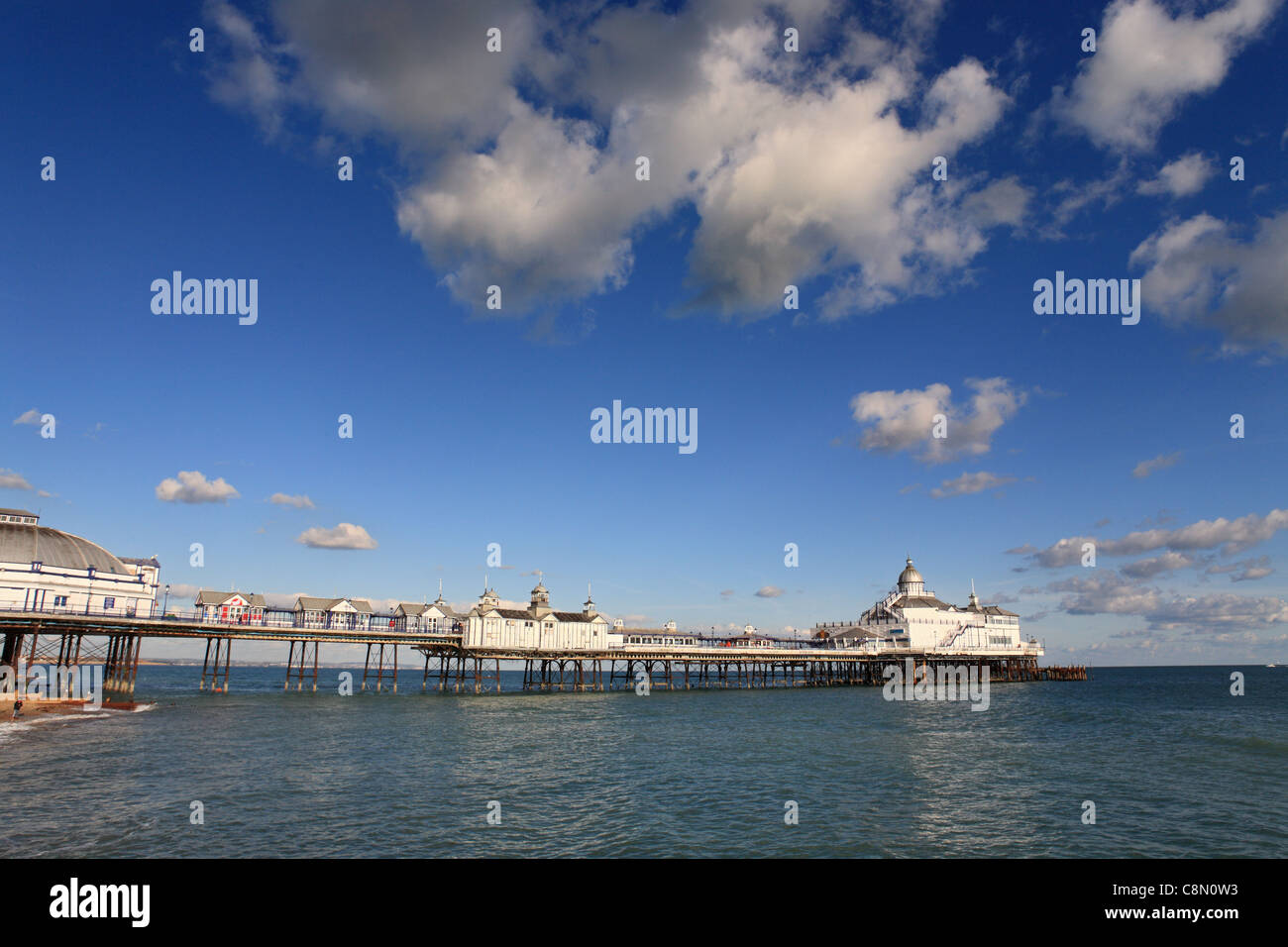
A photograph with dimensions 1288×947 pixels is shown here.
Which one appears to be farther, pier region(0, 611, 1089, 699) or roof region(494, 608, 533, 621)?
roof region(494, 608, 533, 621)

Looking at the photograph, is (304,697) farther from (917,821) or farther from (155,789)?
(917,821)

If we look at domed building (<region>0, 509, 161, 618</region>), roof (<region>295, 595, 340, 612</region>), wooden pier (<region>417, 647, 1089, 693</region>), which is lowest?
wooden pier (<region>417, 647, 1089, 693</region>)

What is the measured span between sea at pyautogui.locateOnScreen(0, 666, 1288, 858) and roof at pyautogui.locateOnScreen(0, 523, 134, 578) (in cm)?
1546

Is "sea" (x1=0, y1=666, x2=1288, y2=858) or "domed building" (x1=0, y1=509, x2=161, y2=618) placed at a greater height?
"domed building" (x1=0, y1=509, x2=161, y2=618)

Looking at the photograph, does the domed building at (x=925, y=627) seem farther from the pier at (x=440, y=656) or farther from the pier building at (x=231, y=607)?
the pier building at (x=231, y=607)

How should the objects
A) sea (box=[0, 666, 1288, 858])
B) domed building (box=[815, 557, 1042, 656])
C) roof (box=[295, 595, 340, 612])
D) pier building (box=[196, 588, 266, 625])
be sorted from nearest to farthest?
sea (box=[0, 666, 1288, 858]) → pier building (box=[196, 588, 266, 625]) → roof (box=[295, 595, 340, 612]) → domed building (box=[815, 557, 1042, 656])

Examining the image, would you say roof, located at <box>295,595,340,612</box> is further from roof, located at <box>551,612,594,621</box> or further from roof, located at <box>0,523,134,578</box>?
roof, located at <box>551,612,594,621</box>

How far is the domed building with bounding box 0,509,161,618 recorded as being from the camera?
53344mm

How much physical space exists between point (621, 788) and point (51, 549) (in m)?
55.0

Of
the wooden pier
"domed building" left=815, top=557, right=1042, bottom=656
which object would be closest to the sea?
the wooden pier

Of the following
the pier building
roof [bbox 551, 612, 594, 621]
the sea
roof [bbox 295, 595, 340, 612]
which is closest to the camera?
the sea

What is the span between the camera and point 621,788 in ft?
91.7
